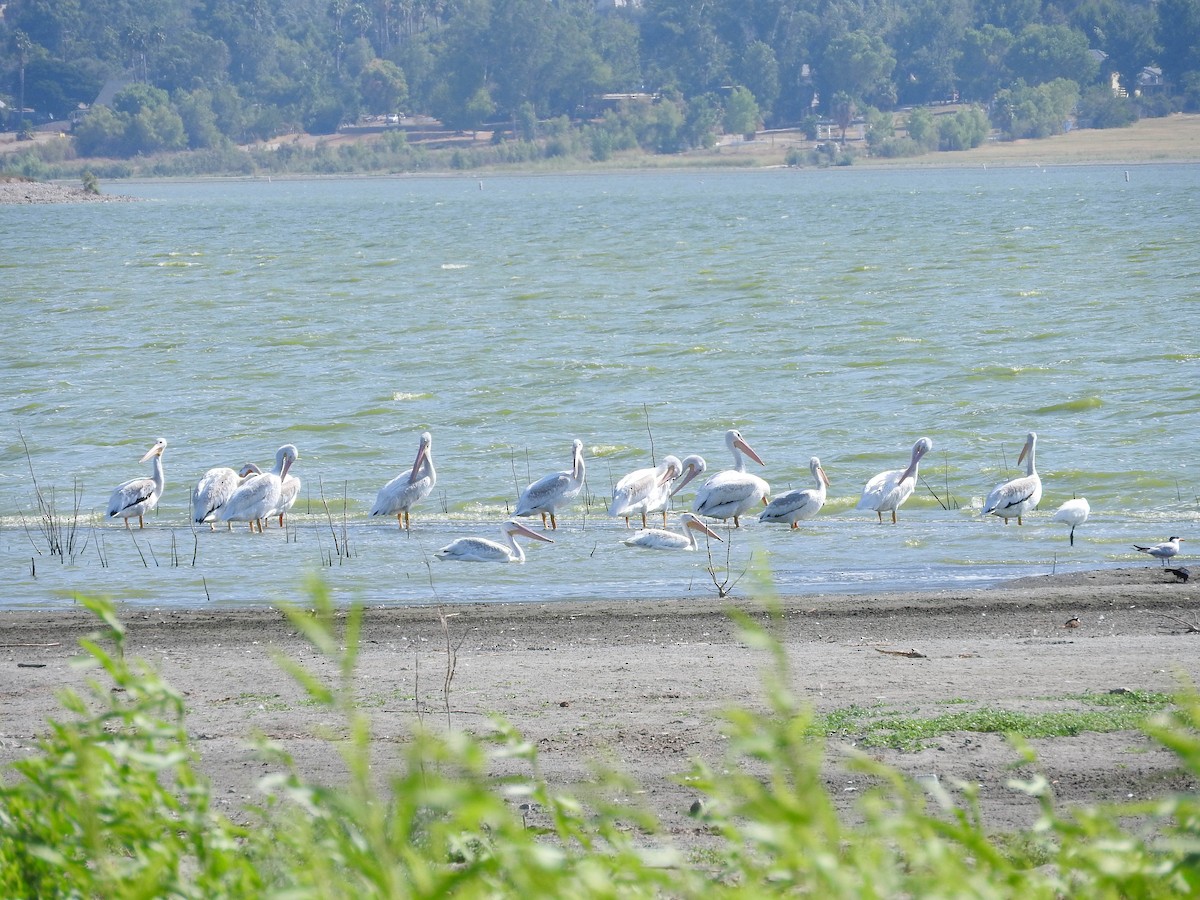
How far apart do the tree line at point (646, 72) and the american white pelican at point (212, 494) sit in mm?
116486

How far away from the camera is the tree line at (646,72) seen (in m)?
136

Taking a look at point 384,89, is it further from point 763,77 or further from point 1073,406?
point 1073,406

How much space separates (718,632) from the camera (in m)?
8.76

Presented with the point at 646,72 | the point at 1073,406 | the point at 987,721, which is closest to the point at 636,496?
the point at 987,721

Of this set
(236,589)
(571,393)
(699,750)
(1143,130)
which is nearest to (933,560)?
(236,589)

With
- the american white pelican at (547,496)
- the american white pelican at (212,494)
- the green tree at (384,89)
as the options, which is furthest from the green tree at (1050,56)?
the american white pelican at (212,494)

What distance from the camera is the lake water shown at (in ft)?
38.7

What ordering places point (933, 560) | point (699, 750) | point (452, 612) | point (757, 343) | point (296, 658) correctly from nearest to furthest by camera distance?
point (699, 750)
point (296, 658)
point (452, 612)
point (933, 560)
point (757, 343)

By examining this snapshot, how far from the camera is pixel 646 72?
15225cm

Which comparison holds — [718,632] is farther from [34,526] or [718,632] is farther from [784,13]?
[784,13]

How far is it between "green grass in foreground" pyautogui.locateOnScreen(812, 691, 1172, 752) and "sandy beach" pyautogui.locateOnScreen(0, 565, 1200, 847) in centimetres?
7

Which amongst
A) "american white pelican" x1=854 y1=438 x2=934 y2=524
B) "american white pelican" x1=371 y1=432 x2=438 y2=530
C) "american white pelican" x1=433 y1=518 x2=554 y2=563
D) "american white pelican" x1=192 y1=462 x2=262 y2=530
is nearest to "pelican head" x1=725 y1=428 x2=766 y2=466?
"american white pelican" x1=854 y1=438 x2=934 y2=524

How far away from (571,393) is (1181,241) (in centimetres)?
2881

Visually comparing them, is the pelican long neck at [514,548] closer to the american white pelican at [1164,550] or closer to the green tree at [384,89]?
the american white pelican at [1164,550]
